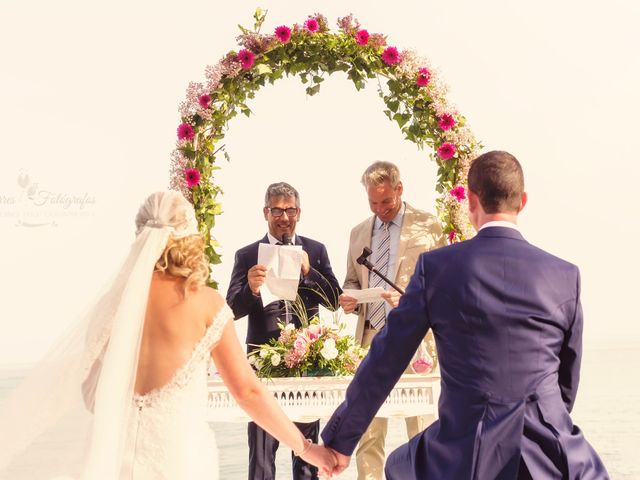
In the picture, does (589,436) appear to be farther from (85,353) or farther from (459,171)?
(85,353)

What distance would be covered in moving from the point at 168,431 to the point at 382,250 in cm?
285

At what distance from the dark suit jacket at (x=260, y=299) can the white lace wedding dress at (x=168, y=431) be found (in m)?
2.34

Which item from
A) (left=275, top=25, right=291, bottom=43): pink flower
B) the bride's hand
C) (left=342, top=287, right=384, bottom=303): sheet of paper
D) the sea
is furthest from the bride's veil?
the sea

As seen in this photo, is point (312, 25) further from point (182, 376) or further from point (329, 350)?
point (182, 376)

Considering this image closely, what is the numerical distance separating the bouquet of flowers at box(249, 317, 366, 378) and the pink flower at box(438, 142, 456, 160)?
5.00 feet

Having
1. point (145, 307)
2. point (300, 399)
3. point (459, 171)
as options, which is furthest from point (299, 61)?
point (145, 307)

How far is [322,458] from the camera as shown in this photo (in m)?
3.97

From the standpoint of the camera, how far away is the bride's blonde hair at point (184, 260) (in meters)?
3.51

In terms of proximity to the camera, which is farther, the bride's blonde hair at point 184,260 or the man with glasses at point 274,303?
the man with glasses at point 274,303

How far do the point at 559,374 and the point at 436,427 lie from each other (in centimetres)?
53

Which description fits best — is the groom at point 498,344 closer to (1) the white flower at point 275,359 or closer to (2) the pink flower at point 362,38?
(1) the white flower at point 275,359

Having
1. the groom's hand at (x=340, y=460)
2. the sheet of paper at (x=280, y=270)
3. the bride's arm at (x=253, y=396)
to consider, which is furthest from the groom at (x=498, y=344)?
the sheet of paper at (x=280, y=270)

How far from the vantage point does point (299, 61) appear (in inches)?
249

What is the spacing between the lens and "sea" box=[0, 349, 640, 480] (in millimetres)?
10227
